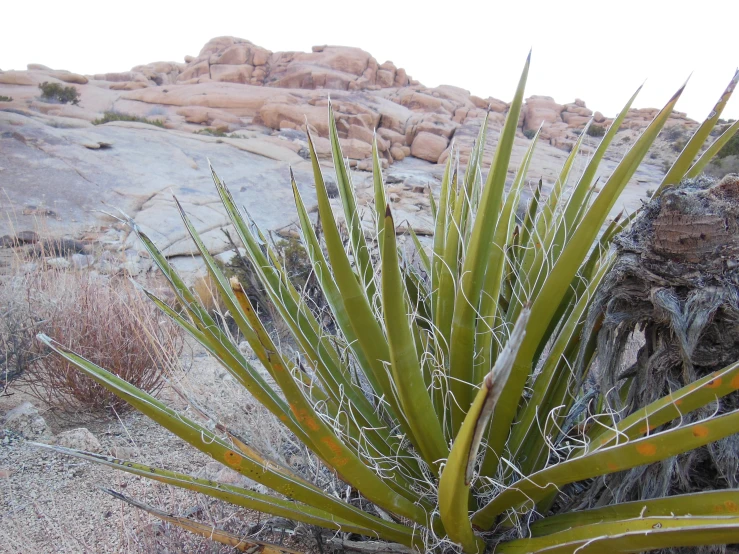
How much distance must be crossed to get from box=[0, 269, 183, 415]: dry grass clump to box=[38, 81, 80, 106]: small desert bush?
24.0m

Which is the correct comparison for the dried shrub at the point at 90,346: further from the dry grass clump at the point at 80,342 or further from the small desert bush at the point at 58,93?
the small desert bush at the point at 58,93

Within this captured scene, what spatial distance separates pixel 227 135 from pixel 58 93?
35.0 ft

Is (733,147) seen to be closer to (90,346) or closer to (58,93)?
→ (90,346)

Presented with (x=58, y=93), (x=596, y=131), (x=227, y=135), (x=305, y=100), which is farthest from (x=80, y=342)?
(x=596, y=131)

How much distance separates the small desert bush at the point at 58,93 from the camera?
22.9 metres

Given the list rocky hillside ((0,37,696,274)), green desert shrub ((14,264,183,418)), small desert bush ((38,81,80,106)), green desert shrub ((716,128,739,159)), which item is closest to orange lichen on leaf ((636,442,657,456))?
rocky hillside ((0,37,696,274))

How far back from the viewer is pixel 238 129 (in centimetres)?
2175

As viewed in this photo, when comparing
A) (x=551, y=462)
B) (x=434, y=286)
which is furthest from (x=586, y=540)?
(x=434, y=286)

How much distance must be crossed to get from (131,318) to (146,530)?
1.82 metres

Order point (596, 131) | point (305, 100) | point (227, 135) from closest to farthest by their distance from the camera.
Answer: point (227, 135), point (305, 100), point (596, 131)

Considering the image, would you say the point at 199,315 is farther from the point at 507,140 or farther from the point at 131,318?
the point at 131,318

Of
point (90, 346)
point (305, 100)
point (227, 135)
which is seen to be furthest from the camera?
point (305, 100)

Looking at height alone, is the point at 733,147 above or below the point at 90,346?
above

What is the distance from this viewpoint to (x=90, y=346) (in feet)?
10.3
